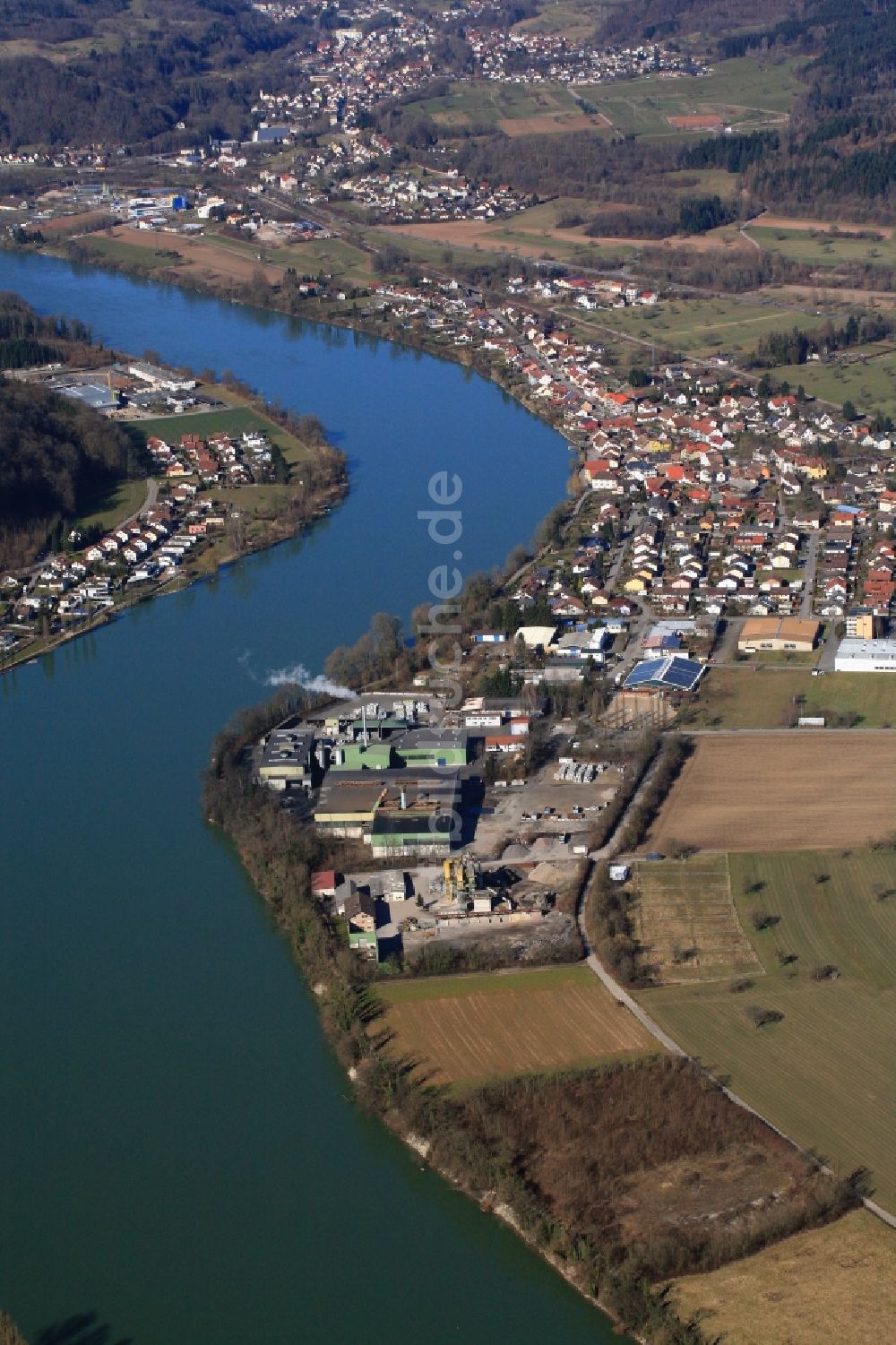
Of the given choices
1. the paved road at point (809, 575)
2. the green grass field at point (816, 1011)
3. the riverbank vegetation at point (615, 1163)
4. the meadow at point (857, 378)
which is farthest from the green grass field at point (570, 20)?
Answer: the riverbank vegetation at point (615, 1163)

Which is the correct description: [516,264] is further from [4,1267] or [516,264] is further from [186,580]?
[4,1267]

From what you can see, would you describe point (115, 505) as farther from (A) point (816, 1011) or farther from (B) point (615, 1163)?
(B) point (615, 1163)

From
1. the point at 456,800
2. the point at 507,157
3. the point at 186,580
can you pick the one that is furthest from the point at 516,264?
the point at 456,800

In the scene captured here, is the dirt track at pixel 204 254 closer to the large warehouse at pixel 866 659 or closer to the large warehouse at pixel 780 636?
the large warehouse at pixel 780 636

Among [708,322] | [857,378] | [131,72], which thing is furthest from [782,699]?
[131,72]

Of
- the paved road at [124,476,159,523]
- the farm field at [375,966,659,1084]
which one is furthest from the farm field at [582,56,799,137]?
the farm field at [375,966,659,1084]

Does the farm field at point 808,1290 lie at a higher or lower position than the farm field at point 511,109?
lower
